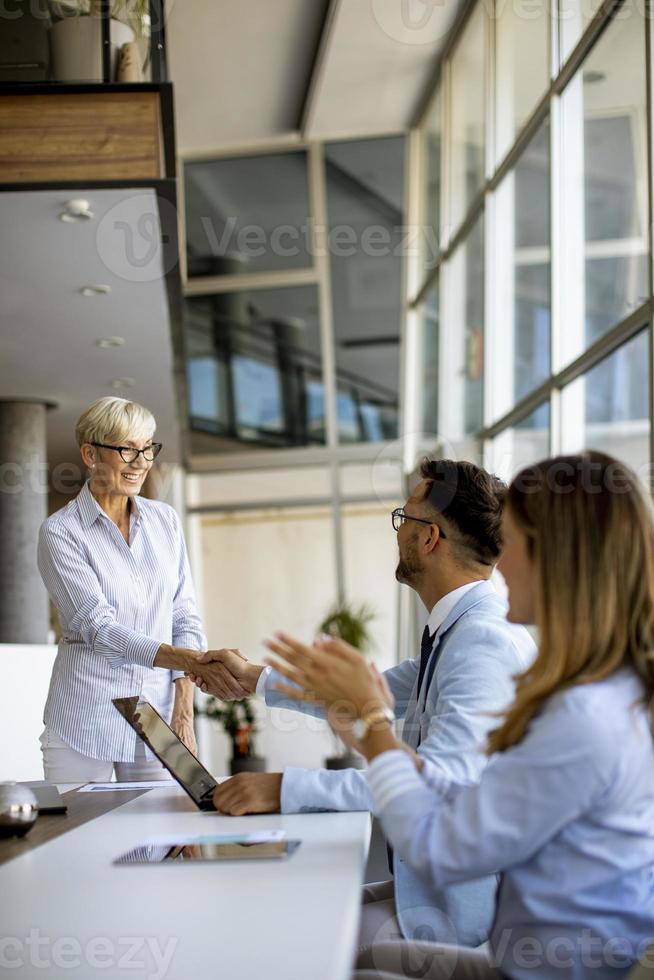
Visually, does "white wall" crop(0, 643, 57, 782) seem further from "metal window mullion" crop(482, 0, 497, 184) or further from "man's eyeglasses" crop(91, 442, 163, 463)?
"metal window mullion" crop(482, 0, 497, 184)

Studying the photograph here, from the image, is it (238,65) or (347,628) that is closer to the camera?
(238,65)

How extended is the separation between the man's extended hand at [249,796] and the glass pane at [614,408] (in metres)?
3.61

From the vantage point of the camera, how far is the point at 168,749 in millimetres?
2076

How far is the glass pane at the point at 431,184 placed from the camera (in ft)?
31.7

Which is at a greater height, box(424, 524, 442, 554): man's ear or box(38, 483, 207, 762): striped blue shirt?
box(424, 524, 442, 554): man's ear

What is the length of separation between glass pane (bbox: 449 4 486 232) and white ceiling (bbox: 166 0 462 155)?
0.71 ft

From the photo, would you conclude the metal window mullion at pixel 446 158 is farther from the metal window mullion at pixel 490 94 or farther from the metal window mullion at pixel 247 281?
the metal window mullion at pixel 247 281

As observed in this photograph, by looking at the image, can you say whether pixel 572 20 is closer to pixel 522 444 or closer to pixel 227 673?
pixel 522 444

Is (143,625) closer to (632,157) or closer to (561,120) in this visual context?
(632,157)

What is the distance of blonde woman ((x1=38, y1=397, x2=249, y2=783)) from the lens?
288 cm

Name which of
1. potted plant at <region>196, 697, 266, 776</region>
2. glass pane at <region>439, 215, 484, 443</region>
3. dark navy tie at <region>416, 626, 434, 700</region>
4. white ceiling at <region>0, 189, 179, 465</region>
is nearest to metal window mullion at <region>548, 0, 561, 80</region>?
glass pane at <region>439, 215, 484, 443</region>

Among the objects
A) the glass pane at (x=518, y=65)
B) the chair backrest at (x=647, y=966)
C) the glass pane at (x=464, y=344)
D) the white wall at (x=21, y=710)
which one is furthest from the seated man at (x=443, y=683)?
the glass pane at (x=464, y=344)

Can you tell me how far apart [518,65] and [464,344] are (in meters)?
2.32

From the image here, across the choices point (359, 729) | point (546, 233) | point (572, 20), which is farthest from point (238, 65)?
point (359, 729)
